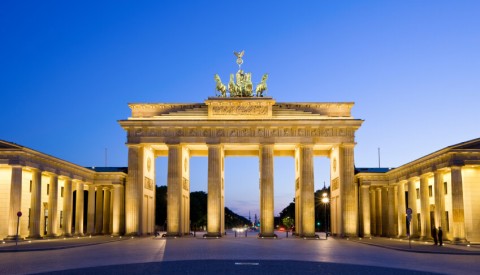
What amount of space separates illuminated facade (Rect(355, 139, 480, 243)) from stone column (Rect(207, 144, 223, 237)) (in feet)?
63.2

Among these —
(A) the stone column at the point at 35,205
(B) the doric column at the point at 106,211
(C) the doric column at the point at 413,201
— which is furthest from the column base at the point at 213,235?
(C) the doric column at the point at 413,201

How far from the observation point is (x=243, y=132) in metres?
72.0

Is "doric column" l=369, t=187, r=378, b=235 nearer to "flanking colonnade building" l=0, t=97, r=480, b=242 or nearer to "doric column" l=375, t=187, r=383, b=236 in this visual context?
"doric column" l=375, t=187, r=383, b=236

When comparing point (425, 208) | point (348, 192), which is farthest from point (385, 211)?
point (425, 208)

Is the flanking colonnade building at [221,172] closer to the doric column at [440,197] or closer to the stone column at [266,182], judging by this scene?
the stone column at [266,182]

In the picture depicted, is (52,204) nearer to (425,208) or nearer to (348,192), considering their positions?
(348,192)

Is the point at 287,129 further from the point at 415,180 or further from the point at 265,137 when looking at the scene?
the point at 415,180

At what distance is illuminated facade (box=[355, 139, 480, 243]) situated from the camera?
53375 millimetres

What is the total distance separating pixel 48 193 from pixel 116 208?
8.99 m

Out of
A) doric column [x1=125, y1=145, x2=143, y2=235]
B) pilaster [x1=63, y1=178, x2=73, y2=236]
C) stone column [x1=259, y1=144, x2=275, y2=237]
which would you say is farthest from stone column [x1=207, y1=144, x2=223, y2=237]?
pilaster [x1=63, y1=178, x2=73, y2=236]

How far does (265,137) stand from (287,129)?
3.02 m

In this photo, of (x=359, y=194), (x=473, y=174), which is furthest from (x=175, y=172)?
(x=473, y=174)

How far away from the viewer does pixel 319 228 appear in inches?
5630

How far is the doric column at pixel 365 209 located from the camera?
239 feet
